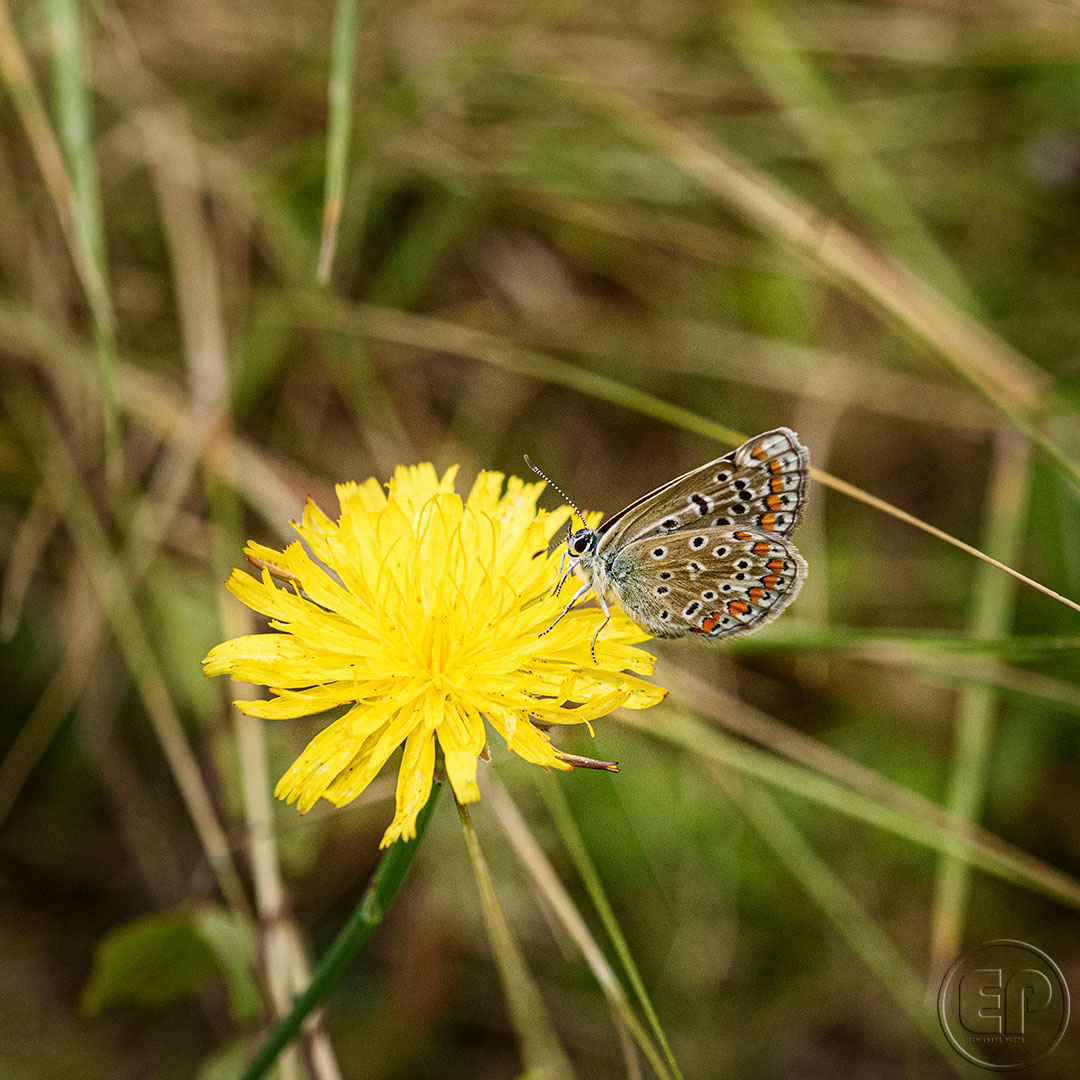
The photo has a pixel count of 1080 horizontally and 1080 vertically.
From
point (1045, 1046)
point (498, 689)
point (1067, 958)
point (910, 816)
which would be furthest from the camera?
point (1067, 958)

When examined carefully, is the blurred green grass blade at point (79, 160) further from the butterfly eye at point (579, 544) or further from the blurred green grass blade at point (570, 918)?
the blurred green grass blade at point (570, 918)

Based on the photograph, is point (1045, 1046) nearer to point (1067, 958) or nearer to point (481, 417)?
point (1067, 958)

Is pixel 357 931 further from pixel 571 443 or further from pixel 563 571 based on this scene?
pixel 571 443

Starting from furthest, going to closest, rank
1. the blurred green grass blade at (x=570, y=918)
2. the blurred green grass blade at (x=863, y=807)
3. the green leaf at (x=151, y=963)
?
the blurred green grass blade at (x=863, y=807) → the green leaf at (x=151, y=963) → the blurred green grass blade at (x=570, y=918)

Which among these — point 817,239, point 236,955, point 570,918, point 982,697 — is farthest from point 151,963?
point 817,239

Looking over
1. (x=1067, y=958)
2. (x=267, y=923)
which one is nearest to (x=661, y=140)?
(x=267, y=923)

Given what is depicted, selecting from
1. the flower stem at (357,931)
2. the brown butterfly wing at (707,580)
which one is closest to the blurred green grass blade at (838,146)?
the brown butterfly wing at (707,580)
